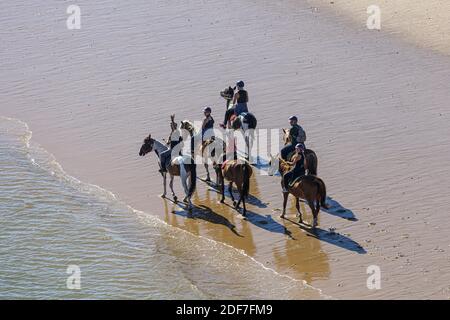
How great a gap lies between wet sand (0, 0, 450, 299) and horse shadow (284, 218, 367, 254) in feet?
0.15

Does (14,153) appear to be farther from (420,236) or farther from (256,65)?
(420,236)

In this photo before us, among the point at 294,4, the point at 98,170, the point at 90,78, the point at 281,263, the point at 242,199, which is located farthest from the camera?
the point at 294,4

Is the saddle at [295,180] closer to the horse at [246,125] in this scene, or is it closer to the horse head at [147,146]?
the horse at [246,125]

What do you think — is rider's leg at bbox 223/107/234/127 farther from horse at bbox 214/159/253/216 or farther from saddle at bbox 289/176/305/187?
saddle at bbox 289/176/305/187

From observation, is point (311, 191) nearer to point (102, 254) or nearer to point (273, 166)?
point (273, 166)

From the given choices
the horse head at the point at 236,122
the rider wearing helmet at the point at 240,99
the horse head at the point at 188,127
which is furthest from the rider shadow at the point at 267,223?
the rider wearing helmet at the point at 240,99

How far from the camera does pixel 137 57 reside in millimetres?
34156

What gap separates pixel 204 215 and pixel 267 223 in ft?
5.39

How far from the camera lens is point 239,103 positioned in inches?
1052

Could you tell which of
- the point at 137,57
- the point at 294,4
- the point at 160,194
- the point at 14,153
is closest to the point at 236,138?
the point at 160,194

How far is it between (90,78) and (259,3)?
31.6 ft

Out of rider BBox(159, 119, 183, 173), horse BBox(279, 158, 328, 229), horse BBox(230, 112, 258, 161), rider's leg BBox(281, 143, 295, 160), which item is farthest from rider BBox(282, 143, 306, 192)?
horse BBox(230, 112, 258, 161)

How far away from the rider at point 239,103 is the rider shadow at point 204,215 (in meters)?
3.73

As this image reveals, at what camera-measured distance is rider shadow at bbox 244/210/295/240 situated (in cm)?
2261
